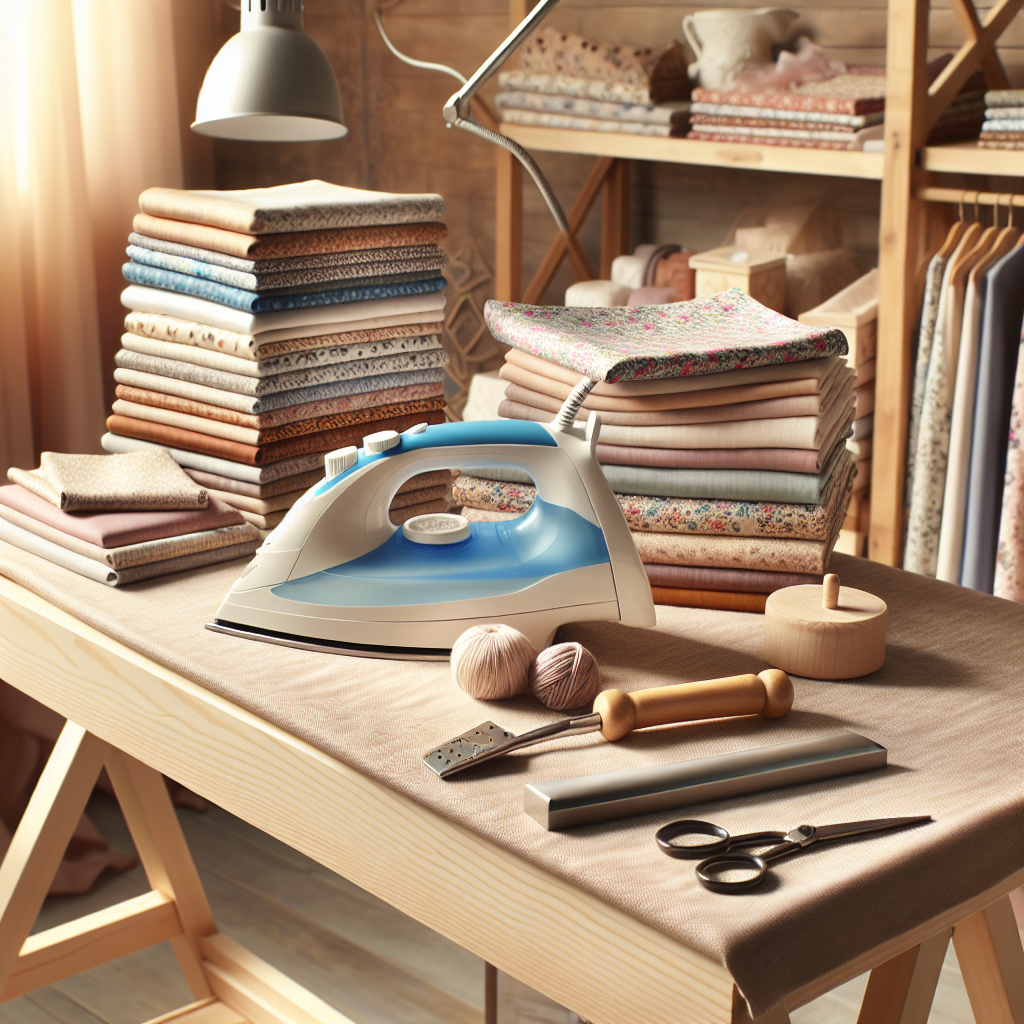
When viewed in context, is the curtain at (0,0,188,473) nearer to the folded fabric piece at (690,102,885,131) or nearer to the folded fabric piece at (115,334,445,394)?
the folded fabric piece at (115,334,445,394)

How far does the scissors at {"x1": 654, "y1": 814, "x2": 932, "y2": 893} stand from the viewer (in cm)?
75

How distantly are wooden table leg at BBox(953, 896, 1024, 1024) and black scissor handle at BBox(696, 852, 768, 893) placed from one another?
1.33 ft

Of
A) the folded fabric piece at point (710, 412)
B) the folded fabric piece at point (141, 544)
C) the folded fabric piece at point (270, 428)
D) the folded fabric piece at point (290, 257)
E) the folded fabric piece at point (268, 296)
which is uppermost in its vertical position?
the folded fabric piece at point (290, 257)

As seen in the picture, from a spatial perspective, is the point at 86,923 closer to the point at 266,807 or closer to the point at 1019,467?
the point at 266,807

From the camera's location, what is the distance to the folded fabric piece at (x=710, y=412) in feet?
3.75

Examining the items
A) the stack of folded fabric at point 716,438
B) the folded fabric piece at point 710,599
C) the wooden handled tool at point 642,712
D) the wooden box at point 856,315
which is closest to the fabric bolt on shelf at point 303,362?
the stack of folded fabric at point 716,438

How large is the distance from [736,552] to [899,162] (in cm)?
93

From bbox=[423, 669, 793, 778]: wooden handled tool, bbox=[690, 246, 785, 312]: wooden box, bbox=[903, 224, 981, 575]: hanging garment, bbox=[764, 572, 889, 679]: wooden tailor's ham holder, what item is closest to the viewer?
bbox=[423, 669, 793, 778]: wooden handled tool

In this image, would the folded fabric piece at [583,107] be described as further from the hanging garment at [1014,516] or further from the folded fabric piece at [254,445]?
the folded fabric piece at [254,445]

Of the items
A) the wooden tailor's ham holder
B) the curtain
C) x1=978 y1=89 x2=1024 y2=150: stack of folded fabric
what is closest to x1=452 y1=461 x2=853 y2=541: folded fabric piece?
the wooden tailor's ham holder

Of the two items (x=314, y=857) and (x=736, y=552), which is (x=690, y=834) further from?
(x=736, y=552)

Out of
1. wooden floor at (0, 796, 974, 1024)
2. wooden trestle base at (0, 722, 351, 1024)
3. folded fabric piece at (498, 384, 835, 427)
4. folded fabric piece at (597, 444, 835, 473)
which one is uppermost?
folded fabric piece at (498, 384, 835, 427)

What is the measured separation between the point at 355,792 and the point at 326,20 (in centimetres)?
234

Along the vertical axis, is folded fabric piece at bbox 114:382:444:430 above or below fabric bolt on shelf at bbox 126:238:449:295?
below
